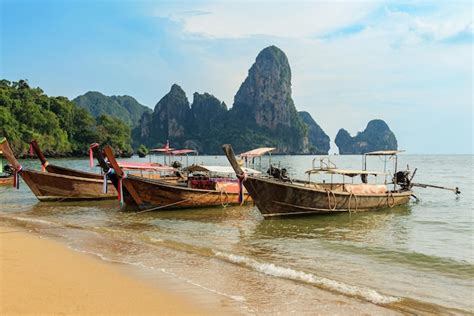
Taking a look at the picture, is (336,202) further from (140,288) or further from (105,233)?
(140,288)

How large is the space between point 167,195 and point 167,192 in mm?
118

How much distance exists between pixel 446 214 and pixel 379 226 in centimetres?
546

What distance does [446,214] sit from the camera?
17.9 m

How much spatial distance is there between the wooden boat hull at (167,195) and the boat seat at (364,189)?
4.88 m

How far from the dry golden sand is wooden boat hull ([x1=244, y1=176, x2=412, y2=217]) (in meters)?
7.11

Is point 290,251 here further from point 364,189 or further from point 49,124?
point 49,124

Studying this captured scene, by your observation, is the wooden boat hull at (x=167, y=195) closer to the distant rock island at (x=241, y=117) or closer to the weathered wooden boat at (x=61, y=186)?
the weathered wooden boat at (x=61, y=186)

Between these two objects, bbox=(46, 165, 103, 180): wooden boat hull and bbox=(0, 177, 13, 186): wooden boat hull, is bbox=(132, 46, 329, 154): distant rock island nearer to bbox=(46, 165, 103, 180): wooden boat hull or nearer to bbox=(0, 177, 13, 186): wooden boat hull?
bbox=(0, 177, 13, 186): wooden boat hull

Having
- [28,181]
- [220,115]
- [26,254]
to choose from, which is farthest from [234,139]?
[26,254]

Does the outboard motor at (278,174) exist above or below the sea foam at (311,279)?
above

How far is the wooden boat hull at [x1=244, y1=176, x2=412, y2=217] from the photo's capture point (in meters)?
14.4

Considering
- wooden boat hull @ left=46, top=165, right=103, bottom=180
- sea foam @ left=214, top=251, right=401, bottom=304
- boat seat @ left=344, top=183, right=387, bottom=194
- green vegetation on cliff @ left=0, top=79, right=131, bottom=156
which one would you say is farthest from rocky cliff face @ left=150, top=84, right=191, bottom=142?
sea foam @ left=214, top=251, right=401, bottom=304

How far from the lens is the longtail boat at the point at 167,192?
1586 cm

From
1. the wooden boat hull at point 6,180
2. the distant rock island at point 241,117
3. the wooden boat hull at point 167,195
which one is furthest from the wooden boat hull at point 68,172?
the distant rock island at point 241,117
